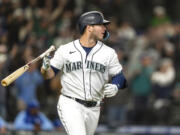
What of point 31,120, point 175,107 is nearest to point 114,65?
point 31,120

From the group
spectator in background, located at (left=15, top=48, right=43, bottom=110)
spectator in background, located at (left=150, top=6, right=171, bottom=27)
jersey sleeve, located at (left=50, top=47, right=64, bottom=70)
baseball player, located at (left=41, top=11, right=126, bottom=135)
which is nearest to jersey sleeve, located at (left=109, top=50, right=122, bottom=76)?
baseball player, located at (left=41, top=11, right=126, bottom=135)

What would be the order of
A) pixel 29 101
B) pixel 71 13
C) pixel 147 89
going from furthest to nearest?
pixel 71 13
pixel 147 89
pixel 29 101

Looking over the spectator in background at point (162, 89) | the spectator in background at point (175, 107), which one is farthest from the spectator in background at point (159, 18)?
the spectator in background at point (175, 107)

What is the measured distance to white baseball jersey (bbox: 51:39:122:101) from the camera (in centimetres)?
859

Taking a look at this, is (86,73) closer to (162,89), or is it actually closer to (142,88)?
(142,88)

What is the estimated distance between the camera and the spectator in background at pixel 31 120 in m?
12.1

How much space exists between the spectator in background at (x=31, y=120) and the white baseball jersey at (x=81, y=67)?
3.47 metres

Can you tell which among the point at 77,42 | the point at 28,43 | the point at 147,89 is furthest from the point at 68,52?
the point at 147,89

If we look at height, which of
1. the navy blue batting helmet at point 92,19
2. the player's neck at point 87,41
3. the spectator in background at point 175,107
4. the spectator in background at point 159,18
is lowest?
the spectator in background at point 175,107

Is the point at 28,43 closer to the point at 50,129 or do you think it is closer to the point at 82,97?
the point at 50,129

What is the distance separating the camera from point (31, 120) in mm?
12281

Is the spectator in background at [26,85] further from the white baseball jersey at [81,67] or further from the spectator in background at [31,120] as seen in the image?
the white baseball jersey at [81,67]

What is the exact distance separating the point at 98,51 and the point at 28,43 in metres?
5.51

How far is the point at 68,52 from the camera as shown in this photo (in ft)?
28.2
